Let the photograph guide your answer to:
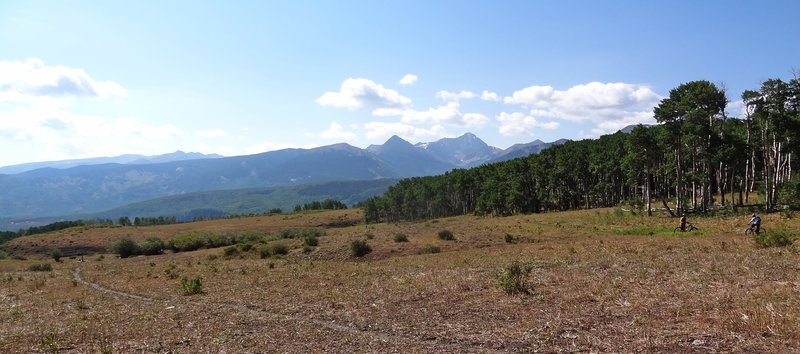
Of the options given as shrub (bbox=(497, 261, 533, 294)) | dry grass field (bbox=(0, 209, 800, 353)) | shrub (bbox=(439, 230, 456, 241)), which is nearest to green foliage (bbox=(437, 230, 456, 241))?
shrub (bbox=(439, 230, 456, 241))

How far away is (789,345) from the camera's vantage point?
1205cm

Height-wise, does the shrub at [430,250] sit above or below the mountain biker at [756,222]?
below

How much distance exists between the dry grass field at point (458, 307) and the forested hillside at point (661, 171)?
25894mm

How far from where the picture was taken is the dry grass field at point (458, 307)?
579 inches

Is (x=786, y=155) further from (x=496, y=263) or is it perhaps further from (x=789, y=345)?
(x=789, y=345)

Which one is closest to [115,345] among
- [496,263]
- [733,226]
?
[496,263]

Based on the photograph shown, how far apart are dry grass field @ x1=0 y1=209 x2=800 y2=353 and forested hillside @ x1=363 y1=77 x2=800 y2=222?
25.9 m

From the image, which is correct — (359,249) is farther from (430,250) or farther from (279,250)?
(279,250)

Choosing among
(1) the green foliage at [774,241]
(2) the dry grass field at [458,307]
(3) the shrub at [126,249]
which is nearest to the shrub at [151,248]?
(3) the shrub at [126,249]

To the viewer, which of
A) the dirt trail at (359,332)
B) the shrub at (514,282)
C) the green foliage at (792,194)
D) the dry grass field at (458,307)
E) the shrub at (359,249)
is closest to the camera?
the dry grass field at (458,307)

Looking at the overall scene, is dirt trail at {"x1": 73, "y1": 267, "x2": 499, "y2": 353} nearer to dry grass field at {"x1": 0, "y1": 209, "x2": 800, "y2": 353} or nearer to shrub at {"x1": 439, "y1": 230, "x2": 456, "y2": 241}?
dry grass field at {"x1": 0, "y1": 209, "x2": 800, "y2": 353}

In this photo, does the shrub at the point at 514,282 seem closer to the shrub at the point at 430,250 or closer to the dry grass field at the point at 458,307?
the dry grass field at the point at 458,307

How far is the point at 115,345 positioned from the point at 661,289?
21.9 m

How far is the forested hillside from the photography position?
201 feet
